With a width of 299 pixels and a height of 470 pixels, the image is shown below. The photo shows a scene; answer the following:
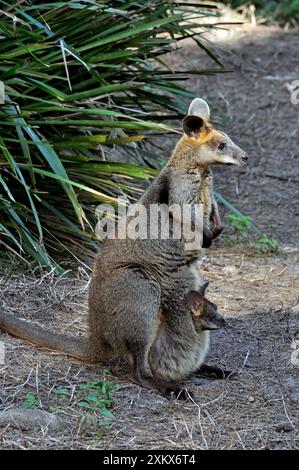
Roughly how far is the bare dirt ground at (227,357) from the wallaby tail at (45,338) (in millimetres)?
47

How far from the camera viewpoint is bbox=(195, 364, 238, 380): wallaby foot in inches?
196

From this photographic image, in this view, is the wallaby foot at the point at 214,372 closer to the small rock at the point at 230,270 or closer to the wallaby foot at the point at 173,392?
the wallaby foot at the point at 173,392

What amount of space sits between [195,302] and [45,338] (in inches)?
32.0

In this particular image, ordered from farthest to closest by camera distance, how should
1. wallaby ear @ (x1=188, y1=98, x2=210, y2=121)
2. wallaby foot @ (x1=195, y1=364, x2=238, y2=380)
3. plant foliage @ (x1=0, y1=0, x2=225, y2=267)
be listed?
plant foliage @ (x1=0, y1=0, x2=225, y2=267) → wallaby ear @ (x1=188, y1=98, x2=210, y2=121) → wallaby foot @ (x1=195, y1=364, x2=238, y2=380)

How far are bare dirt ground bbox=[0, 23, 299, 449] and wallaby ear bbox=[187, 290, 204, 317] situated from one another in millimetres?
379

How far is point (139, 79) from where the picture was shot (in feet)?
21.8

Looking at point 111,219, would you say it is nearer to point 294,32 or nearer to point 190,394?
point 190,394

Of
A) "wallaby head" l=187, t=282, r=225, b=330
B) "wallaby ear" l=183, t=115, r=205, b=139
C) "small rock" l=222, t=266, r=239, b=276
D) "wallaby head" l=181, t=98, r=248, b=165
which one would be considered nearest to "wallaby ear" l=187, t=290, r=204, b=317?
"wallaby head" l=187, t=282, r=225, b=330

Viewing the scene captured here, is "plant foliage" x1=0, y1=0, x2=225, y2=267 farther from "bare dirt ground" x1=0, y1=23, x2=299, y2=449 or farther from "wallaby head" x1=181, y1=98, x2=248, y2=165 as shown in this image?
"wallaby head" x1=181, y1=98, x2=248, y2=165

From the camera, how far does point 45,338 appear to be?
16.5 ft

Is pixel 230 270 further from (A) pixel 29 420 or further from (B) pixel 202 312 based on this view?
(A) pixel 29 420

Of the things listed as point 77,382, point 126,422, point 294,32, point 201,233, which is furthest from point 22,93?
point 294,32

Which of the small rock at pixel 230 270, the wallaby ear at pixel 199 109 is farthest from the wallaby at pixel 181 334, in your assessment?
the small rock at pixel 230 270

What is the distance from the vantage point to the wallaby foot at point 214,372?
16.3 ft
